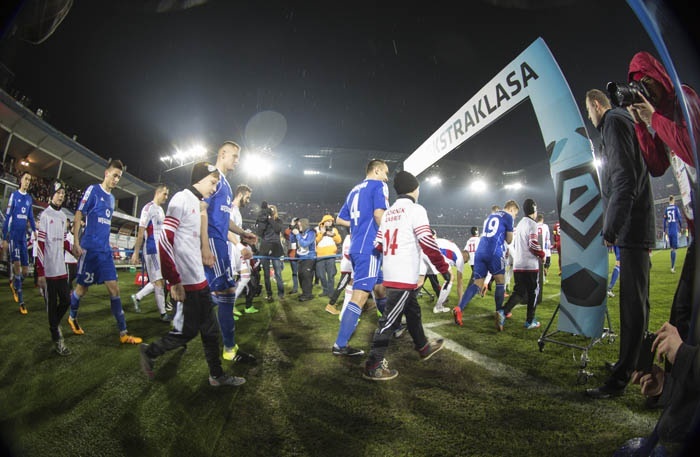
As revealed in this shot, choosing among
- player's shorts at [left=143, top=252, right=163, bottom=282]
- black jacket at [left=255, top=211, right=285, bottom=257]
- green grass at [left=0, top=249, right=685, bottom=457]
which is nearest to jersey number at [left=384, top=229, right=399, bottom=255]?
green grass at [left=0, top=249, right=685, bottom=457]

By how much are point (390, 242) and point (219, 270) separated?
70.8 inches

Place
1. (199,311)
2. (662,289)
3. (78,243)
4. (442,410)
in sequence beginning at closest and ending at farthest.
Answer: (442,410)
(199,311)
(78,243)
(662,289)

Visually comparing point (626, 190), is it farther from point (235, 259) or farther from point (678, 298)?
point (235, 259)

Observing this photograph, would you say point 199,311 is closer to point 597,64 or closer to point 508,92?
point 597,64

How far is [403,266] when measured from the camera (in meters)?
2.58

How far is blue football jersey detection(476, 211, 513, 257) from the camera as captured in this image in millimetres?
4672

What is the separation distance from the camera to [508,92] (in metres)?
3.51

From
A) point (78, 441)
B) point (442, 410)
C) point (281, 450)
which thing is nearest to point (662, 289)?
point (442, 410)

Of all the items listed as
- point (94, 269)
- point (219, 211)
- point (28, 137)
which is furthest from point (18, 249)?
point (219, 211)

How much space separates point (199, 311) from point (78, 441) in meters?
0.94

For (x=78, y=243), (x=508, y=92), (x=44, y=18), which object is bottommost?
(x=78, y=243)

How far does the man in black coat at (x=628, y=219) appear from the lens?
179 centimetres

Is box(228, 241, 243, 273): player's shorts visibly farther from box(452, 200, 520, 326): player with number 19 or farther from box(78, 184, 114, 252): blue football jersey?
box(452, 200, 520, 326): player with number 19

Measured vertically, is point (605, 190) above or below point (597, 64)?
below
